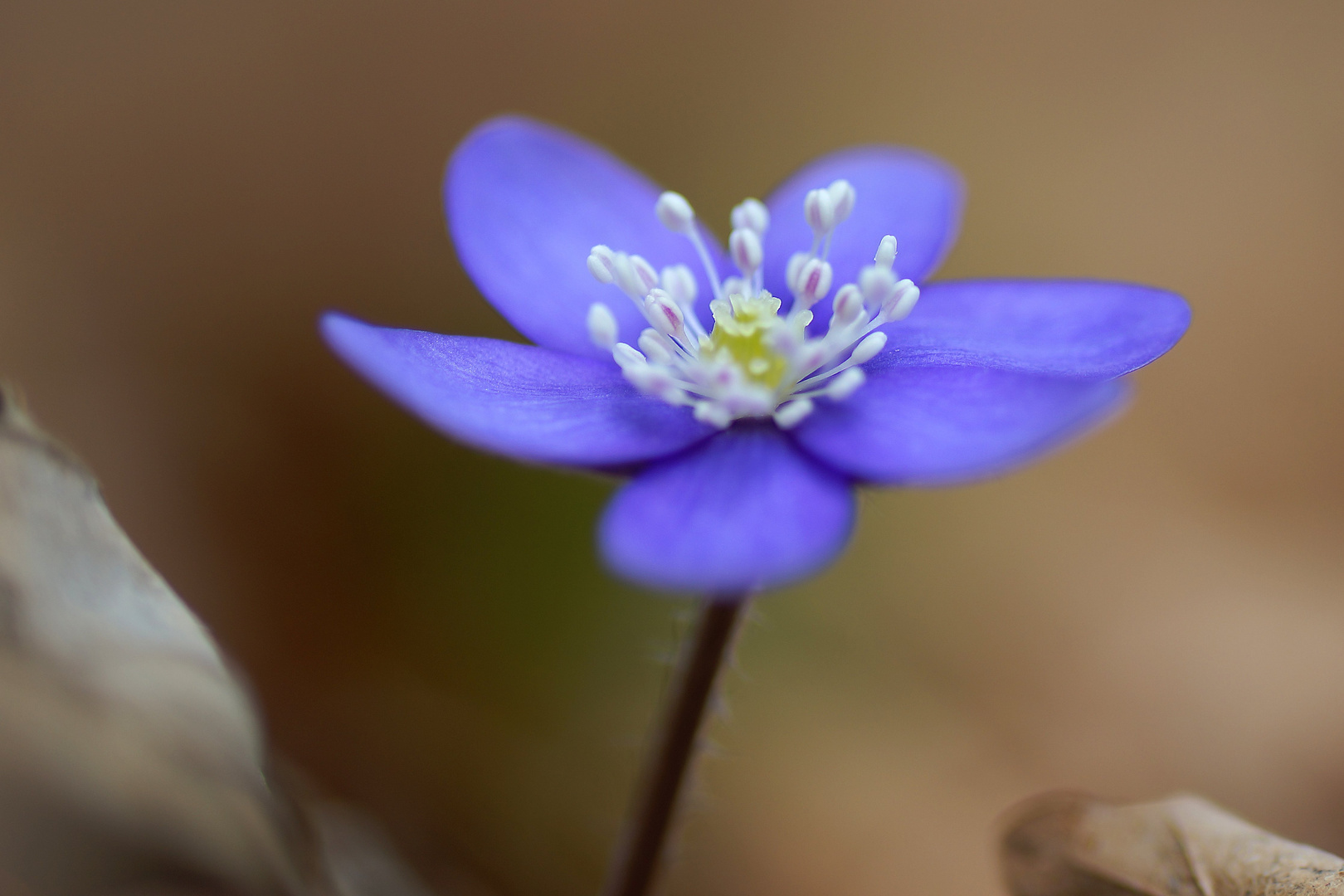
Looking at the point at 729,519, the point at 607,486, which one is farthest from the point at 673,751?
the point at 607,486

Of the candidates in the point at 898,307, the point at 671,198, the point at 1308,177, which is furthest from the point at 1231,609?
the point at 671,198

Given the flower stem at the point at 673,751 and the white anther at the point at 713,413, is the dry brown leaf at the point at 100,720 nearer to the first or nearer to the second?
the flower stem at the point at 673,751

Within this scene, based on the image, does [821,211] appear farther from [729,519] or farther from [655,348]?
[729,519]

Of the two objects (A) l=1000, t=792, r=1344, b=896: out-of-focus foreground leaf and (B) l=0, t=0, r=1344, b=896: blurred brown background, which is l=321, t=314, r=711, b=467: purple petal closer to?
(A) l=1000, t=792, r=1344, b=896: out-of-focus foreground leaf

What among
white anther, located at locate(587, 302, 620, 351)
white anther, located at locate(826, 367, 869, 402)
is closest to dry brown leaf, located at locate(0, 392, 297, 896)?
white anther, located at locate(587, 302, 620, 351)

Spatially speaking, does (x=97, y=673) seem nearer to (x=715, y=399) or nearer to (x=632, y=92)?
(x=715, y=399)
